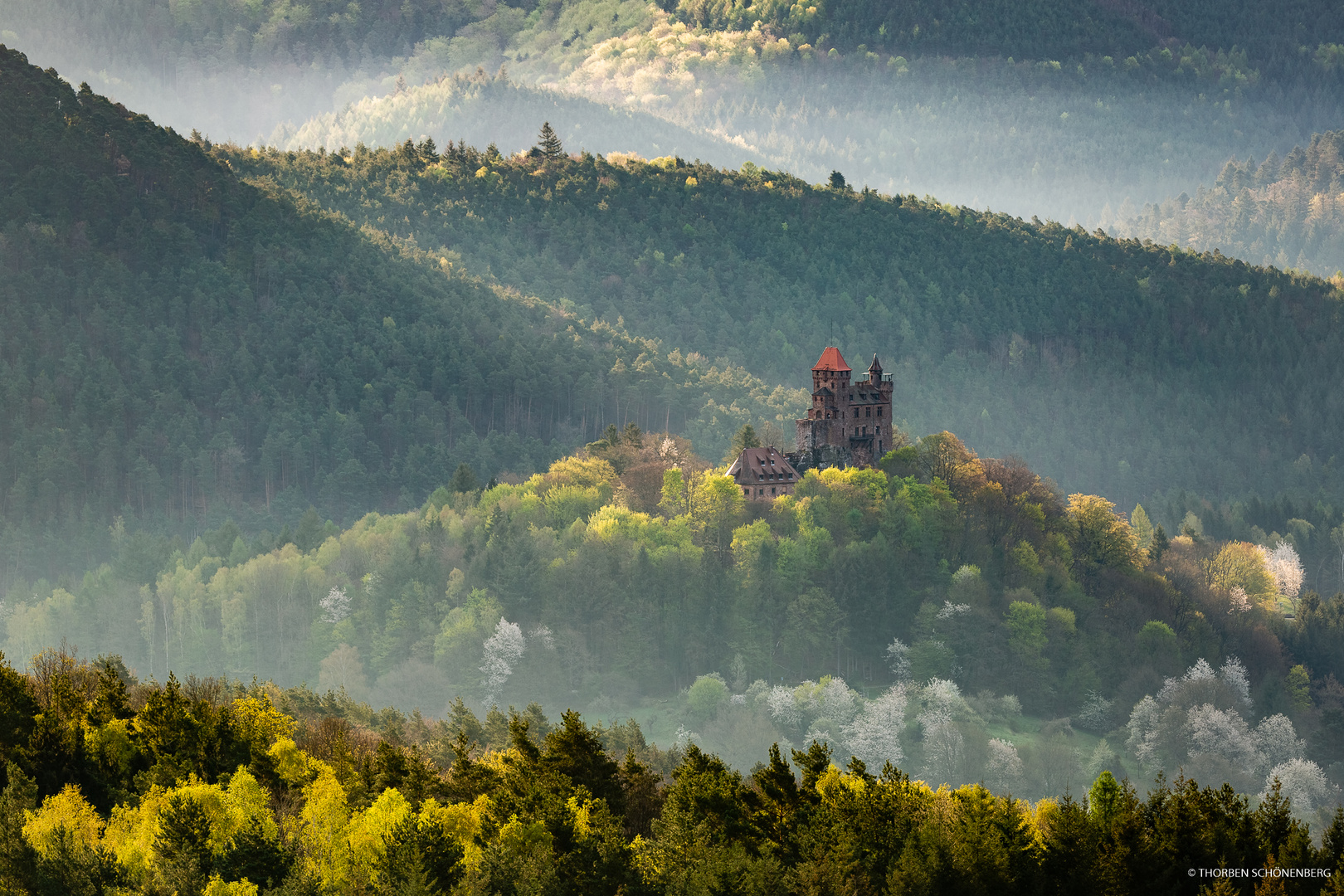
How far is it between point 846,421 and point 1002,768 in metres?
36.9

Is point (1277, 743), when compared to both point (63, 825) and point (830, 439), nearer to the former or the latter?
point (830, 439)

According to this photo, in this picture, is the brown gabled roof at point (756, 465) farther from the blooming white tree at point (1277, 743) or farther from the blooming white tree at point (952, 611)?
the blooming white tree at point (1277, 743)

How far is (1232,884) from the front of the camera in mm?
61844

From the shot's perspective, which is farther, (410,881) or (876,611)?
(876,611)

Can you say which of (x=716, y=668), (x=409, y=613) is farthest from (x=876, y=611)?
(x=409, y=613)

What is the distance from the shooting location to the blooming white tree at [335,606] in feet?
622

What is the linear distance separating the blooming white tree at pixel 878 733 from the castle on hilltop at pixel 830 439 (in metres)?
24.1

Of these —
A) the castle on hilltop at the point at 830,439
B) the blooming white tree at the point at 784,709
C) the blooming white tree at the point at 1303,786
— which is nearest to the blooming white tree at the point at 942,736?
the blooming white tree at the point at 784,709

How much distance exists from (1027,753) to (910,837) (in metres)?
97.5

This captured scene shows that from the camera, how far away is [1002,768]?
155375 mm

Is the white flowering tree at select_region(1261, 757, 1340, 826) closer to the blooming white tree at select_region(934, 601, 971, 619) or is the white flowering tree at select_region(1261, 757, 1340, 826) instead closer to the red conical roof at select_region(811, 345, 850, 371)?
the blooming white tree at select_region(934, 601, 971, 619)

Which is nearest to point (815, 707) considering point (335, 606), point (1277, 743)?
point (1277, 743)

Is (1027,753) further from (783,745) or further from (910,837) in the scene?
(910,837)

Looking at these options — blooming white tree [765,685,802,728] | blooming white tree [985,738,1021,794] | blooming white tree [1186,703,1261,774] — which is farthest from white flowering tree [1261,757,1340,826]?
blooming white tree [765,685,802,728]
